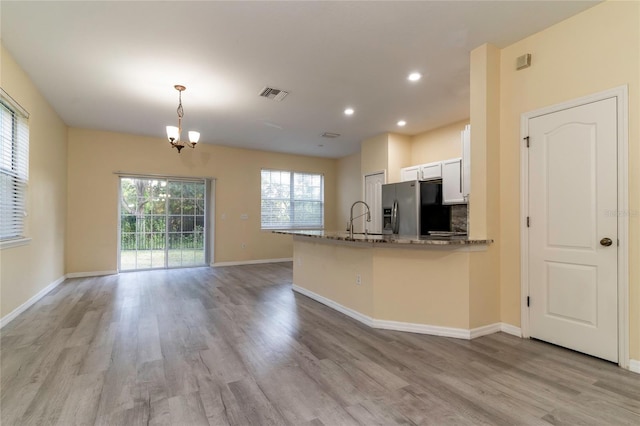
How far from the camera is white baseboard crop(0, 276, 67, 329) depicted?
10.3 feet

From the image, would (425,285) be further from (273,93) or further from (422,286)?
(273,93)

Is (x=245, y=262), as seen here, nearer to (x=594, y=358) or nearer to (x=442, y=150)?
(x=442, y=150)

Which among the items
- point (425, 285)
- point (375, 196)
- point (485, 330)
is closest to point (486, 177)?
point (425, 285)

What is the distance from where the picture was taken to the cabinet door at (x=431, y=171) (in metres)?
5.09

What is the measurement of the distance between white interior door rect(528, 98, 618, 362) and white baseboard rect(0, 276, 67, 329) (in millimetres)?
5229

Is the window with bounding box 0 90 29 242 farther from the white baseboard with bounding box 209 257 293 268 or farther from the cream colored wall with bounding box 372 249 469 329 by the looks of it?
the cream colored wall with bounding box 372 249 469 329

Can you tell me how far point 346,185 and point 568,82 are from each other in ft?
19.0

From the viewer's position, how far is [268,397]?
1921 mm

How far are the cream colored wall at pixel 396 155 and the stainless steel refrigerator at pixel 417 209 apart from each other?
1.86ft

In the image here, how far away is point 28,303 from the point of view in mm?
3742

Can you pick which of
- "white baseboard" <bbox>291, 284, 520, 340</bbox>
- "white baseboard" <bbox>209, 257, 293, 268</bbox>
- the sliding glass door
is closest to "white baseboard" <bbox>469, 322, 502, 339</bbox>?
"white baseboard" <bbox>291, 284, 520, 340</bbox>

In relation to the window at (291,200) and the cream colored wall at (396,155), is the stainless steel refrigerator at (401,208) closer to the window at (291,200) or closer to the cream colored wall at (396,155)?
the cream colored wall at (396,155)

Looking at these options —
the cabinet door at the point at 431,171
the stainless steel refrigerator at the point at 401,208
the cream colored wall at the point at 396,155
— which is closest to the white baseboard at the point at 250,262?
the stainless steel refrigerator at the point at 401,208

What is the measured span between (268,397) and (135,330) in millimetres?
1895
